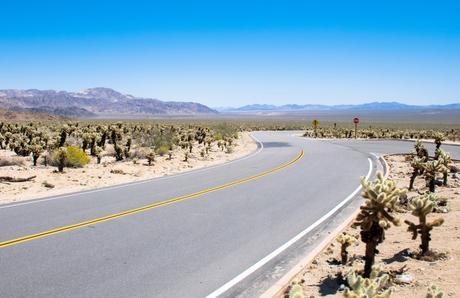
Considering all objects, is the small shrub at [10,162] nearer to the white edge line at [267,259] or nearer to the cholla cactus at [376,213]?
the white edge line at [267,259]

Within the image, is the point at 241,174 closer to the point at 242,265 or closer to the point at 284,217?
the point at 284,217

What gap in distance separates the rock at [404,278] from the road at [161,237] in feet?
6.02

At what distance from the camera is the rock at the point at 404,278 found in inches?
275

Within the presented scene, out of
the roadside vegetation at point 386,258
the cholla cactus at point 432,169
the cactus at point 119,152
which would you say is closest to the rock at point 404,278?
the roadside vegetation at point 386,258

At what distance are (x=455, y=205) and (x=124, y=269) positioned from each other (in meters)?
9.48

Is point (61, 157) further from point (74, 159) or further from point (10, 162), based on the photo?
point (10, 162)

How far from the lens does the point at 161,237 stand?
9305 mm

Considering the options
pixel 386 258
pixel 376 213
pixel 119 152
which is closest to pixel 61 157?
pixel 119 152

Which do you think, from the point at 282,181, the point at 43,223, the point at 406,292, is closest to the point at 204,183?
the point at 282,181

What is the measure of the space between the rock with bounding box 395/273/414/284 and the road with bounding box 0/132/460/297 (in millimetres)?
1834

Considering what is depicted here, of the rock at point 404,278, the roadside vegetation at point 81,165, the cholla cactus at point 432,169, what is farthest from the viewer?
the roadside vegetation at point 81,165

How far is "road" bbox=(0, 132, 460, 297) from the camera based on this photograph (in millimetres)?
6883

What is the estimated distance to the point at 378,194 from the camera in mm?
6984

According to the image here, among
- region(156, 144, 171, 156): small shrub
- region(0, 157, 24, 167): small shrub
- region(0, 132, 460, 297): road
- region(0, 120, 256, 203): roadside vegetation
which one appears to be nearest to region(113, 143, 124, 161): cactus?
region(0, 120, 256, 203): roadside vegetation
